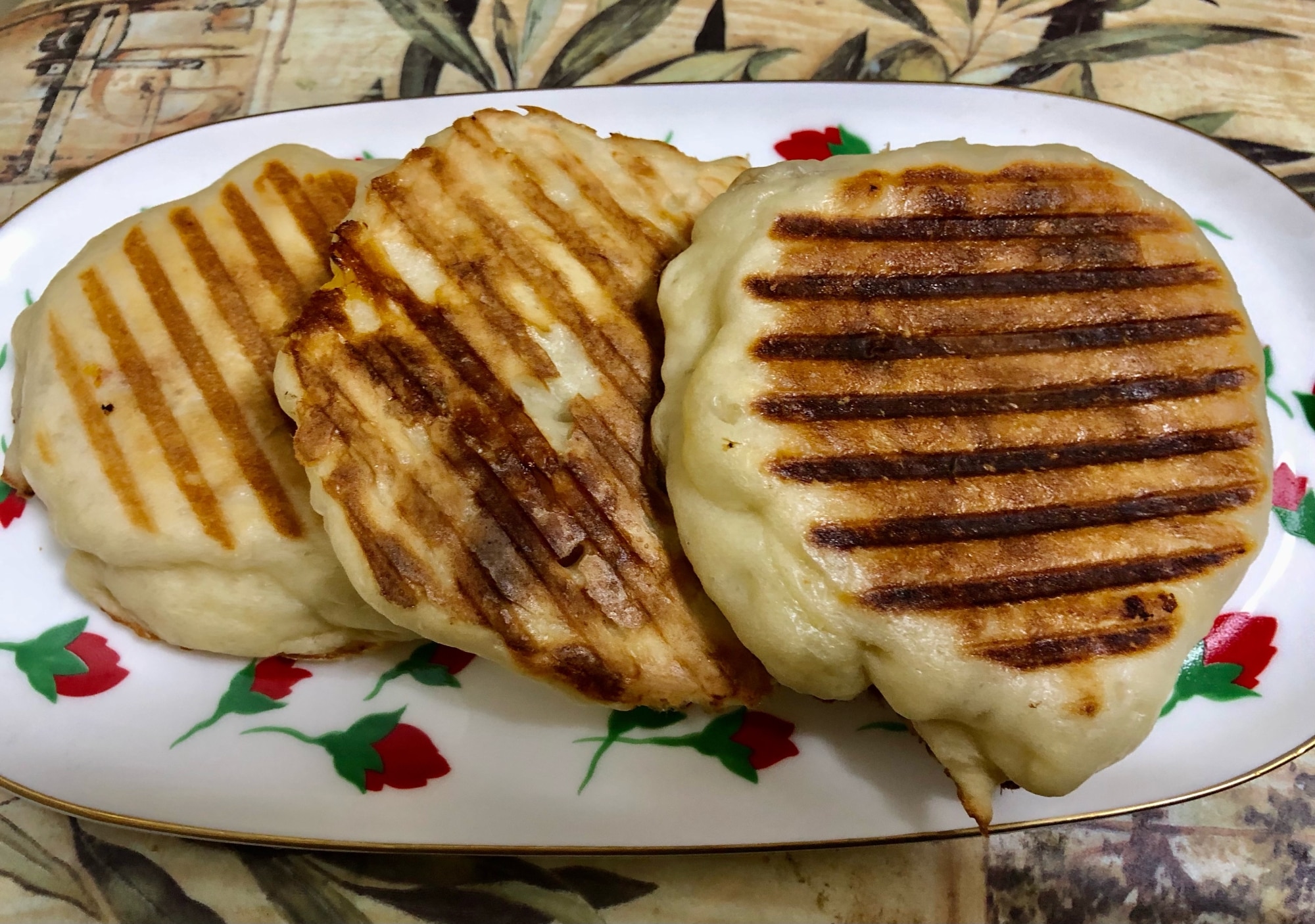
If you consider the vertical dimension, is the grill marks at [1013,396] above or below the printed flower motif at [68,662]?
above

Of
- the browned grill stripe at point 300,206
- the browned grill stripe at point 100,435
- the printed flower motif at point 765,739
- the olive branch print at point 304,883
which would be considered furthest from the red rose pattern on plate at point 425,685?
the browned grill stripe at point 300,206

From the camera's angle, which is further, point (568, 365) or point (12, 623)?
point (12, 623)

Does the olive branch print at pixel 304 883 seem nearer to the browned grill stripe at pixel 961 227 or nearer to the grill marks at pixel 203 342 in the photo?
the grill marks at pixel 203 342

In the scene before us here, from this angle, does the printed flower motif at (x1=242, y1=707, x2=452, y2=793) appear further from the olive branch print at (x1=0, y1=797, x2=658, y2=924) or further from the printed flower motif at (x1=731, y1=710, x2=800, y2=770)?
the printed flower motif at (x1=731, y1=710, x2=800, y2=770)

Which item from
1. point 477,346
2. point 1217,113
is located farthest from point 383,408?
point 1217,113

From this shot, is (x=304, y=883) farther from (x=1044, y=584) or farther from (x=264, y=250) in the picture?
(x=1044, y=584)

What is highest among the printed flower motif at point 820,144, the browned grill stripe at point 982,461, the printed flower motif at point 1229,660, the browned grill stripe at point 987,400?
the printed flower motif at point 820,144

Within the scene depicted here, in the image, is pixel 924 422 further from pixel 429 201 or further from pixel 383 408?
pixel 429 201
